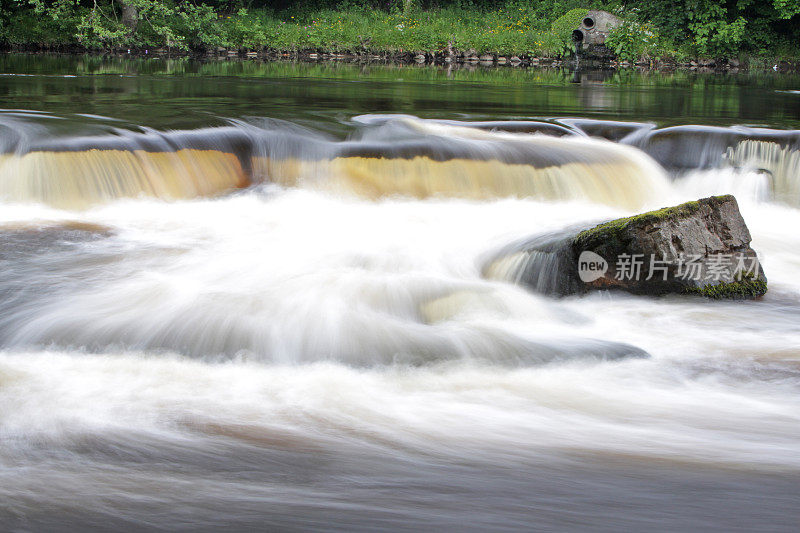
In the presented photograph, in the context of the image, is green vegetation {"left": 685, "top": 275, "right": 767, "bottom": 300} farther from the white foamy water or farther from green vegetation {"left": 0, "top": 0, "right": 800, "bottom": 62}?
green vegetation {"left": 0, "top": 0, "right": 800, "bottom": 62}

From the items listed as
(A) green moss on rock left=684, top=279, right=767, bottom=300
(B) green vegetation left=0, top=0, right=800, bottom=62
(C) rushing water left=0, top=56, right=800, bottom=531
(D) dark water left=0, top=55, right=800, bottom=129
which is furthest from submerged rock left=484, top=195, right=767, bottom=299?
(B) green vegetation left=0, top=0, right=800, bottom=62

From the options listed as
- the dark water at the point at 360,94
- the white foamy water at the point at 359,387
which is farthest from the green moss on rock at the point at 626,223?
the dark water at the point at 360,94

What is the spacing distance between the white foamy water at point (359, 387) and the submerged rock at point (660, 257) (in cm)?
13

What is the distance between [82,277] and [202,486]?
295 cm

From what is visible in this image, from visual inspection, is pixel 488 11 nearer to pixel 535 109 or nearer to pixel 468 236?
pixel 535 109

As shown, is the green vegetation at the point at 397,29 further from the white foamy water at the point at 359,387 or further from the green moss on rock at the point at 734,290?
the green moss on rock at the point at 734,290

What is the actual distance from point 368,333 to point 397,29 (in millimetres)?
22983

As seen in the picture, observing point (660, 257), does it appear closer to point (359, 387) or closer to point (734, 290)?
point (734, 290)

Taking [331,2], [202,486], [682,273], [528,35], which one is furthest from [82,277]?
[331,2]

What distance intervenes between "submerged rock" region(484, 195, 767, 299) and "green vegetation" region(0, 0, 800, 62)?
1941 centimetres

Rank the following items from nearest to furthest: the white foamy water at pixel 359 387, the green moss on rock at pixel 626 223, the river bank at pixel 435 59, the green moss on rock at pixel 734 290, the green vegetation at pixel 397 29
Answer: the white foamy water at pixel 359 387 → the green moss on rock at pixel 626 223 → the green moss on rock at pixel 734 290 → the green vegetation at pixel 397 29 → the river bank at pixel 435 59

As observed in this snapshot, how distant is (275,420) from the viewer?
3314mm

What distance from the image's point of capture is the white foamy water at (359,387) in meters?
2.58

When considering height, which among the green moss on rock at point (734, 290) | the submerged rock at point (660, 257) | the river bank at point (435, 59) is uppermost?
the river bank at point (435, 59)
